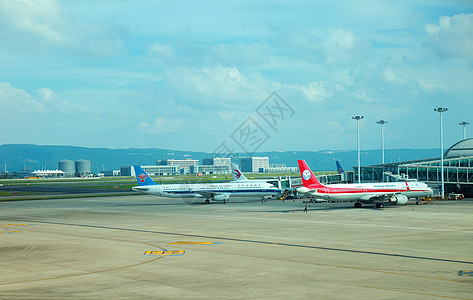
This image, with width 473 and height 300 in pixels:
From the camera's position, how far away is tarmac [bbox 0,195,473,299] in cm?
2505

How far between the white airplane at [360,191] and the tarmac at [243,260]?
55.0ft

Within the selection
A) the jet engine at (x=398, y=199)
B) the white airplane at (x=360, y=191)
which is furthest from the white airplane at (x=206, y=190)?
the jet engine at (x=398, y=199)

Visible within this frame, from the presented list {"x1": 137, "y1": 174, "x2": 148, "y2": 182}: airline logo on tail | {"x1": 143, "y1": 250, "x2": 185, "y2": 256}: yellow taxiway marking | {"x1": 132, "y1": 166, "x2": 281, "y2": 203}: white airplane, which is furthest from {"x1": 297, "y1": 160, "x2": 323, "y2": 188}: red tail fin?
{"x1": 143, "y1": 250, "x2": 185, "y2": 256}: yellow taxiway marking

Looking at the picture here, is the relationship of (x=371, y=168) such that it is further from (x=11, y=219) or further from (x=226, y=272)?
(x=226, y=272)

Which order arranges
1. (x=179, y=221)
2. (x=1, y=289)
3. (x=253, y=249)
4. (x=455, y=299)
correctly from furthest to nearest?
1. (x=179, y=221)
2. (x=253, y=249)
3. (x=1, y=289)
4. (x=455, y=299)

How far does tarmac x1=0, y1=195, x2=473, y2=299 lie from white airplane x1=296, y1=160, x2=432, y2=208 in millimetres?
16775

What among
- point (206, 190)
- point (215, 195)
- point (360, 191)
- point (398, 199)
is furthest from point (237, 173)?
point (398, 199)

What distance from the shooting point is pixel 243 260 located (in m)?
34.1

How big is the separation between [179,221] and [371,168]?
75.9 metres

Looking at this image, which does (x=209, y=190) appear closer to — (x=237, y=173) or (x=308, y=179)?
(x=237, y=173)

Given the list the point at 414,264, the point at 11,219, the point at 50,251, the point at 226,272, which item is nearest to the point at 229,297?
the point at 226,272

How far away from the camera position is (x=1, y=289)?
85.3 feet

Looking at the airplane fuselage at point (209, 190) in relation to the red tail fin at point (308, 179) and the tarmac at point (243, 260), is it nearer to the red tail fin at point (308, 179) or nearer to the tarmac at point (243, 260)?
the red tail fin at point (308, 179)

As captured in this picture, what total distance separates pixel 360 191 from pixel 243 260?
52.0m
